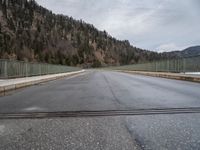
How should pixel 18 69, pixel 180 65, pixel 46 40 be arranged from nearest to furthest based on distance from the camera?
pixel 18 69 → pixel 180 65 → pixel 46 40

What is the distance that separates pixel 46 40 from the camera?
14888cm

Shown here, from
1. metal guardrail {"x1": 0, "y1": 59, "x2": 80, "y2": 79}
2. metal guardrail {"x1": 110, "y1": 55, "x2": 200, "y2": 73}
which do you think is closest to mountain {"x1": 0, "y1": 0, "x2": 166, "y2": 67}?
metal guardrail {"x1": 0, "y1": 59, "x2": 80, "y2": 79}

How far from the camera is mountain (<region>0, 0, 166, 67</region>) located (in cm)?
12623

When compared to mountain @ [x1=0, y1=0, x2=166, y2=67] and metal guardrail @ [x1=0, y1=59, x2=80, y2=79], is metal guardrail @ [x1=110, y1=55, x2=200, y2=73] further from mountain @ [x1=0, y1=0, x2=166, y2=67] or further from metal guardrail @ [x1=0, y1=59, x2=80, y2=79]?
mountain @ [x1=0, y1=0, x2=166, y2=67]

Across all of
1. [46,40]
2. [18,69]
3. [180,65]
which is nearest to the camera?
[18,69]

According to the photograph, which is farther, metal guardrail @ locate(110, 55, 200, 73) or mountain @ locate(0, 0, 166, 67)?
mountain @ locate(0, 0, 166, 67)

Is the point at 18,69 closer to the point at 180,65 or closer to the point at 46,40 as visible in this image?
the point at 180,65

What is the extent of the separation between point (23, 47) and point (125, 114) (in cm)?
12597

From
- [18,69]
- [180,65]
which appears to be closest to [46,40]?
[180,65]

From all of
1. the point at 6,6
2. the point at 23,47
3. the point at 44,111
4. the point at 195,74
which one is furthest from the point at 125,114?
the point at 6,6

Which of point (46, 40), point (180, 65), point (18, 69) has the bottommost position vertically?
point (18, 69)

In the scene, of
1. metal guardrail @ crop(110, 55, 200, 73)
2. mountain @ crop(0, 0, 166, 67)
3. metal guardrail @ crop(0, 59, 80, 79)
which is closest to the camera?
metal guardrail @ crop(0, 59, 80, 79)

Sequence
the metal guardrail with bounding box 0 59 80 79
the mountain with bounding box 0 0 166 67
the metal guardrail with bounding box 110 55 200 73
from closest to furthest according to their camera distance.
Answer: the metal guardrail with bounding box 0 59 80 79 → the metal guardrail with bounding box 110 55 200 73 → the mountain with bounding box 0 0 166 67

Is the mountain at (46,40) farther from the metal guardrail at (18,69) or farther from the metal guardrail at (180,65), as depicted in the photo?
the metal guardrail at (180,65)
